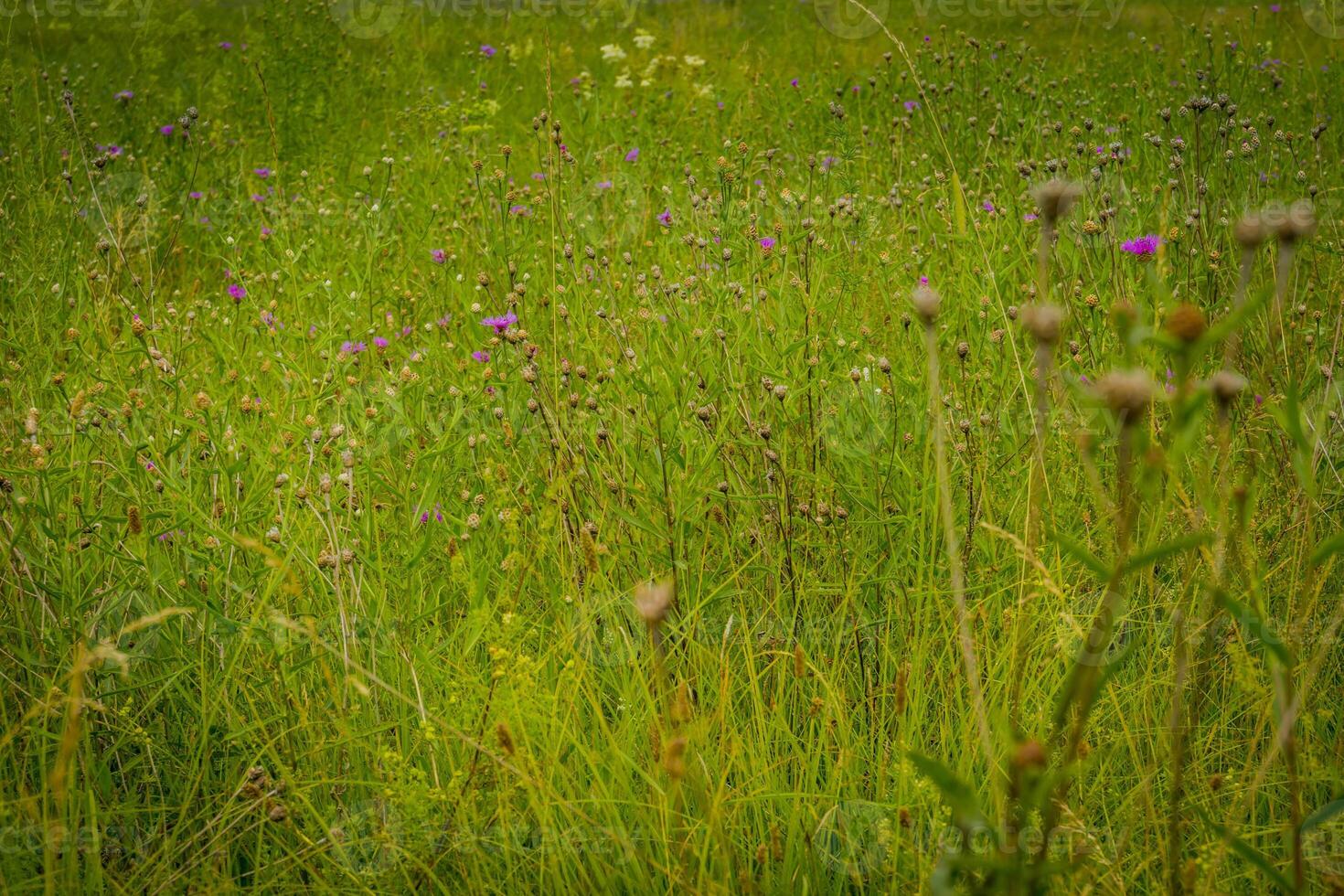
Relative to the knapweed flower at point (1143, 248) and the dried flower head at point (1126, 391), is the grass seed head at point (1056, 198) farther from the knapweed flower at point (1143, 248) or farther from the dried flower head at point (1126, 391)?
the knapweed flower at point (1143, 248)

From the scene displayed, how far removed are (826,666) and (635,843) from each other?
1.61 feet

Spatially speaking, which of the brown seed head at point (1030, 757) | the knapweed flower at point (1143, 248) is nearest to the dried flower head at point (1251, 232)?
the brown seed head at point (1030, 757)

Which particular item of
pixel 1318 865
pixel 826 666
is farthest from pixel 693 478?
pixel 1318 865

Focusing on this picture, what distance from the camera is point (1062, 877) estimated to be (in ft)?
4.01

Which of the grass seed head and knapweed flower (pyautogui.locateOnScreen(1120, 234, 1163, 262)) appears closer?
the grass seed head

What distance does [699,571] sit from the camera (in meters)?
1.80

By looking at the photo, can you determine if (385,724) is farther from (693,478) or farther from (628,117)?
(628,117)

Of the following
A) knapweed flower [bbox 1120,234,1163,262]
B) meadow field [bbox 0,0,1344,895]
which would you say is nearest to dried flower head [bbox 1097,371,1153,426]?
meadow field [bbox 0,0,1344,895]

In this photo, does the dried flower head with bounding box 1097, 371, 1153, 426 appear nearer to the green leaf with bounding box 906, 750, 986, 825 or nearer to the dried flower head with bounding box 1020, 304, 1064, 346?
the dried flower head with bounding box 1020, 304, 1064, 346

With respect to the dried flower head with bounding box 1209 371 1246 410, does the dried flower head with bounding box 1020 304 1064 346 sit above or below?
above

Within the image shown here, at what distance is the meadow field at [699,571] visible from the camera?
1228 mm

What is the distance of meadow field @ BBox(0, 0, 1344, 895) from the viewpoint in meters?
1.23

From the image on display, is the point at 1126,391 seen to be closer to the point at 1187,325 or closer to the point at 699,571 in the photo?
the point at 1187,325

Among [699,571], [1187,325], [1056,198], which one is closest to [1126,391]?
[1187,325]
